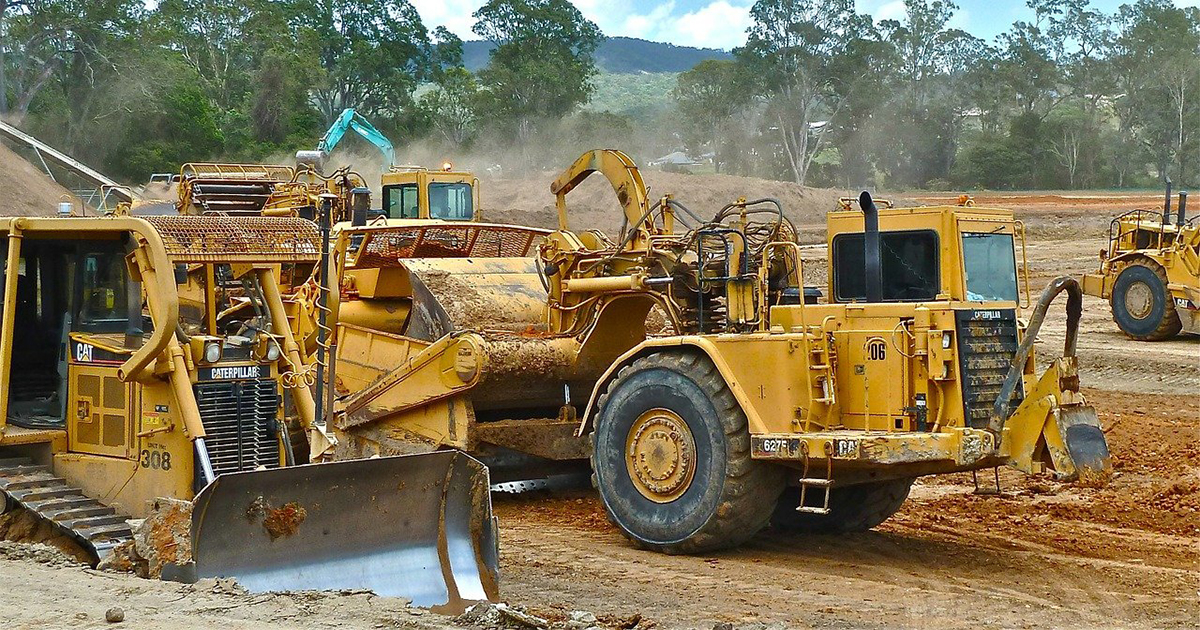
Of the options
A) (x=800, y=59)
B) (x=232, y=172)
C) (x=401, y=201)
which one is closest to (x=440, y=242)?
(x=232, y=172)

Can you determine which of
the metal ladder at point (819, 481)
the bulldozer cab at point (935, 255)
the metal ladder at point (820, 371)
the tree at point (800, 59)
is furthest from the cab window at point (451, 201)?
the tree at point (800, 59)

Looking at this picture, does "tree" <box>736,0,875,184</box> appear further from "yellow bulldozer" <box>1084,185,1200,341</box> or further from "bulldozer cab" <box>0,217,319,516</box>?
"bulldozer cab" <box>0,217,319,516</box>

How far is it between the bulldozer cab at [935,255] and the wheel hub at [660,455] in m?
1.36

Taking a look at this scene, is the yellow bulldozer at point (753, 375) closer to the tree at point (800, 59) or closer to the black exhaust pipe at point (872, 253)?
the black exhaust pipe at point (872, 253)

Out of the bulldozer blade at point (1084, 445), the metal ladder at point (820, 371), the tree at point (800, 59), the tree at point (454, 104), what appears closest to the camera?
the bulldozer blade at point (1084, 445)

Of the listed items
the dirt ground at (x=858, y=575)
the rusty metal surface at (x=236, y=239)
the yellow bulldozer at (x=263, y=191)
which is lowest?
the dirt ground at (x=858, y=575)

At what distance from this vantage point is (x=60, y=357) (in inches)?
359

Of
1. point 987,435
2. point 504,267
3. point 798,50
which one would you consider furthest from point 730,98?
point 987,435

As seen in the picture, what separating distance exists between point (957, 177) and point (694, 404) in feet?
161

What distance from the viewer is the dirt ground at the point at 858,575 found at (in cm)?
702

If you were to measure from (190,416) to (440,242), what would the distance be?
488cm

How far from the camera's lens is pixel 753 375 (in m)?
9.59

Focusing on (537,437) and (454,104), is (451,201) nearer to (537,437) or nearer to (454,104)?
(537,437)

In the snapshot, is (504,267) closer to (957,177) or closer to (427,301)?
(427,301)
